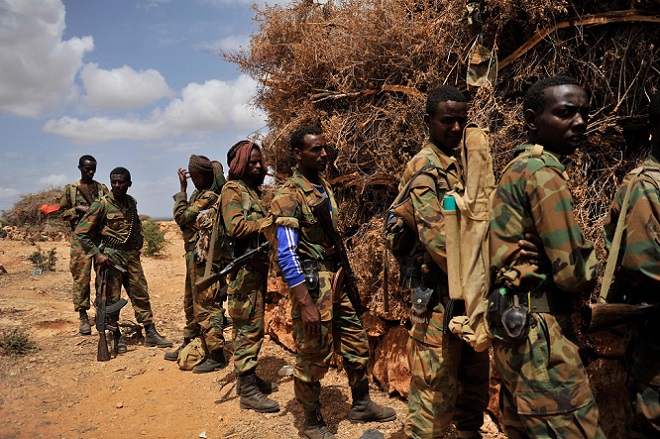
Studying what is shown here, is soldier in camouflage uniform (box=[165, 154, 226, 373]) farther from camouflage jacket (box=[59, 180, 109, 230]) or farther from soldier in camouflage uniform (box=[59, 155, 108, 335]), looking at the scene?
camouflage jacket (box=[59, 180, 109, 230])

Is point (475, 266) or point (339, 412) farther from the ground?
point (475, 266)

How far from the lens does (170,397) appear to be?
191 inches

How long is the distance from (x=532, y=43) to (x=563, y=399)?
2772 mm

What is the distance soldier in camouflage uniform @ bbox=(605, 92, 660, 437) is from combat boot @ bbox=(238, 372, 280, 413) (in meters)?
2.86

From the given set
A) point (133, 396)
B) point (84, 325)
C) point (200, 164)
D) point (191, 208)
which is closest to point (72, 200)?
point (84, 325)

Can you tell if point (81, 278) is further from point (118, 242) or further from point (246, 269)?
point (246, 269)

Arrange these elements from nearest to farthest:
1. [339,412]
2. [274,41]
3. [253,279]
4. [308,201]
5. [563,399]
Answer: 1. [563,399]
2. [308,201]
3. [339,412]
4. [253,279]
5. [274,41]

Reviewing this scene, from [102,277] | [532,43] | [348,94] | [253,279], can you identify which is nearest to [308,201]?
[253,279]

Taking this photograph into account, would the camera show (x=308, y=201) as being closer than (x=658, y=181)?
No

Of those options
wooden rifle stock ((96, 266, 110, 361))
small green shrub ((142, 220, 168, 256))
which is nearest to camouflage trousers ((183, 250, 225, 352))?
wooden rifle stock ((96, 266, 110, 361))

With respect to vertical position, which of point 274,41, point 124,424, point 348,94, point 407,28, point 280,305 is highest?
point 274,41

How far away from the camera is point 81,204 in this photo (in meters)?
7.52

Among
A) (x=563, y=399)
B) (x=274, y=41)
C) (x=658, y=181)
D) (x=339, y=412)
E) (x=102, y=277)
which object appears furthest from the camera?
(x=102, y=277)

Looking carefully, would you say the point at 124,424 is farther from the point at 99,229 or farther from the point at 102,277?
the point at 99,229
